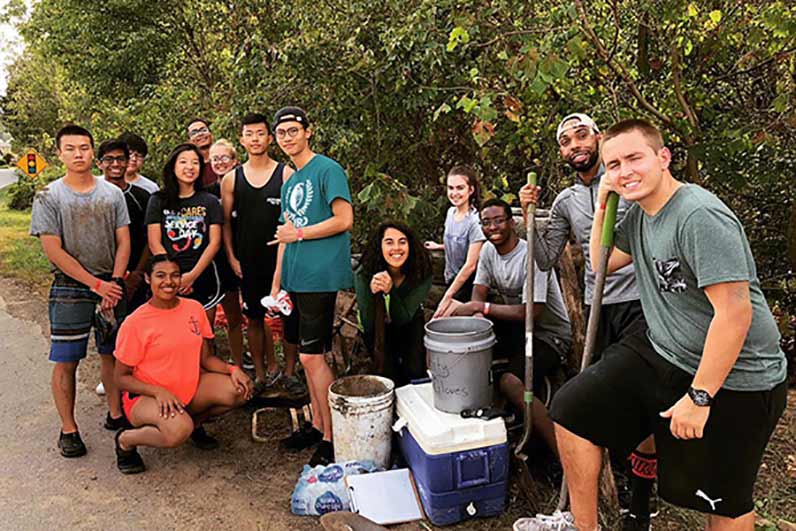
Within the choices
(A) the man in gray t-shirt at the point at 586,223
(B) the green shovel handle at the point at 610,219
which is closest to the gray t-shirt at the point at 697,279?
(B) the green shovel handle at the point at 610,219

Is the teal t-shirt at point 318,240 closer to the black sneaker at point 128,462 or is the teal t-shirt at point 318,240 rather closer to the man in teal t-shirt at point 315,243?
the man in teal t-shirt at point 315,243

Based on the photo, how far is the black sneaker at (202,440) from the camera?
4305 millimetres

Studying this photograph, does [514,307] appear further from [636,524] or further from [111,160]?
[111,160]

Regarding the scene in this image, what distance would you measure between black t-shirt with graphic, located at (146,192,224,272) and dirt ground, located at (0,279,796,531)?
1.29 meters

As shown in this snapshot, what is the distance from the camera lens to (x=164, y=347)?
3.98m

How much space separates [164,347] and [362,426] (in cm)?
136

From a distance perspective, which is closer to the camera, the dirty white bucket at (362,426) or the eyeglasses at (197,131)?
the dirty white bucket at (362,426)

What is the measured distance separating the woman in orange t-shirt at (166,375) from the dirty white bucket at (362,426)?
77 centimetres

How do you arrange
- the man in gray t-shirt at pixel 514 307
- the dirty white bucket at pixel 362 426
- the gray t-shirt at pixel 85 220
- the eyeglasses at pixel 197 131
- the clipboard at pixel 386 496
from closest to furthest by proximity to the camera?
the clipboard at pixel 386 496, the dirty white bucket at pixel 362 426, the man in gray t-shirt at pixel 514 307, the gray t-shirt at pixel 85 220, the eyeglasses at pixel 197 131

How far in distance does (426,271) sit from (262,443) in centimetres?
164

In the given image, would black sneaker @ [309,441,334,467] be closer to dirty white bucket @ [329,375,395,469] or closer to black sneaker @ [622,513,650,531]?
dirty white bucket @ [329,375,395,469]

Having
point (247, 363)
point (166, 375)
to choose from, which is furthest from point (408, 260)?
point (247, 363)

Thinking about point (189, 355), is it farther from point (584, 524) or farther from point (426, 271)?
point (584, 524)

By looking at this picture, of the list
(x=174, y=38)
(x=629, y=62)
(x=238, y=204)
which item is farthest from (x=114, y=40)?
(x=629, y=62)
